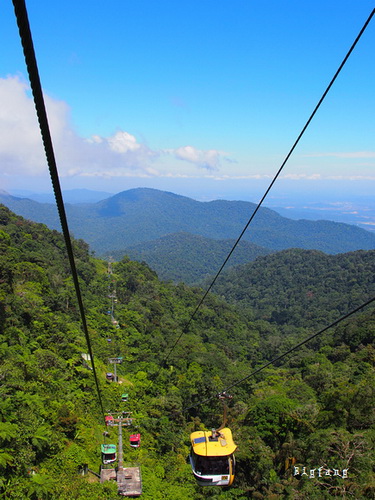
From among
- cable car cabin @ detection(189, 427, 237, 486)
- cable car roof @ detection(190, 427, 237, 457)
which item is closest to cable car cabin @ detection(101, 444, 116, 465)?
cable car cabin @ detection(189, 427, 237, 486)

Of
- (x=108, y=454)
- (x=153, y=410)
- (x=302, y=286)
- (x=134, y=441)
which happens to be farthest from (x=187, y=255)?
(x=108, y=454)

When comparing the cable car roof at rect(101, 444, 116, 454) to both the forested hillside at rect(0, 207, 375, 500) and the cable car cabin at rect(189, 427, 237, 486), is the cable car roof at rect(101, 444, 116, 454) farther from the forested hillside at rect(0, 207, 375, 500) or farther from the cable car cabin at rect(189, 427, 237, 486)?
the cable car cabin at rect(189, 427, 237, 486)

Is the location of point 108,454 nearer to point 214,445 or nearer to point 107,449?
point 107,449

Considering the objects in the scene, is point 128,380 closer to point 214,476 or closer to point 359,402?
point 359,402

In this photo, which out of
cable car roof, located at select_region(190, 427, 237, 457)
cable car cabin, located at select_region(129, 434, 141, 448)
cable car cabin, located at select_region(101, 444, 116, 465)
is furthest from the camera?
cable car cabin, located at select_region(129, 434, 141, 448)

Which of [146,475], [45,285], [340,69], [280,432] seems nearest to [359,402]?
[280,432]

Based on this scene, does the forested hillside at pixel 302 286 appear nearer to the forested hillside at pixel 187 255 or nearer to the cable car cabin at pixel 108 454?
the forested hillside at pixel 187 255
